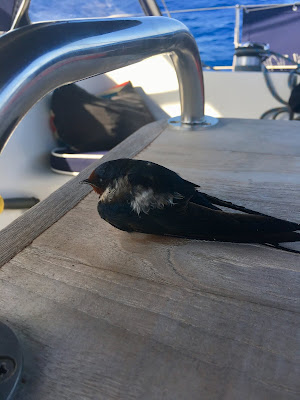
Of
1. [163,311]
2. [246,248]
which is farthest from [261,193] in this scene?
[163,311]

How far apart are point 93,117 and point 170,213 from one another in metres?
1.70

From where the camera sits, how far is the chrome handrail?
0.25 m

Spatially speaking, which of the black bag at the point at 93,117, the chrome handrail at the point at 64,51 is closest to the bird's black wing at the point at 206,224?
the chrome handrail at the point at 64,51

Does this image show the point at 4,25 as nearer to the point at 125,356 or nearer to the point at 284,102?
the point at 284,102

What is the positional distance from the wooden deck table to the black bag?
150cm

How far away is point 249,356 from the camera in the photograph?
25 cm

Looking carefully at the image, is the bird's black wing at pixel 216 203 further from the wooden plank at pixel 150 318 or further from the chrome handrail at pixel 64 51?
the chrome handrail at pixel 64 51

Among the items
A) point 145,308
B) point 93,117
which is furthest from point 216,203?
point 93,117

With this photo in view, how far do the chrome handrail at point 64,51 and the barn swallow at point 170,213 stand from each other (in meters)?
0.11

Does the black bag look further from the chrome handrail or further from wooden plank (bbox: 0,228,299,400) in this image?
wooden plank (bbox: 0,228,299,400)

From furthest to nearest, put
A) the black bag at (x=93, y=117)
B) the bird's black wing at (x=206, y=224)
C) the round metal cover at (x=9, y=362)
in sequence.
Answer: the black bag at (x=93, y=117) → the bird's black wing at (x=206, y=224) → the round metal cover at (x=9, y=362)

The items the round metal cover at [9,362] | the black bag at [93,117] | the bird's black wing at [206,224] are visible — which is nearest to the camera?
the round metal cover at [9,362]

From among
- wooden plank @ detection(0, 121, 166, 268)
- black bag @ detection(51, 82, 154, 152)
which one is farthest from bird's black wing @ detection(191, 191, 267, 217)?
black bag @ detection(51, 82, 154, 152)

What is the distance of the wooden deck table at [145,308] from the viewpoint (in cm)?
23
